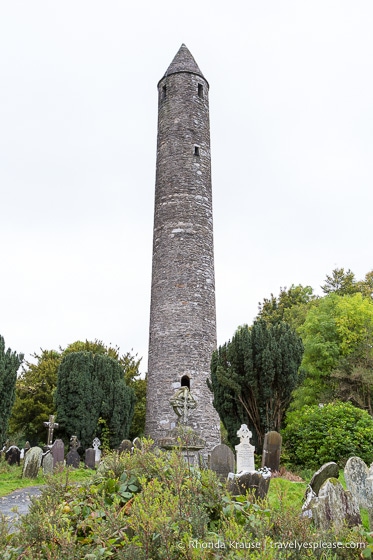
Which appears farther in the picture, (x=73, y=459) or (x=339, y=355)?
(x=339, y=355)

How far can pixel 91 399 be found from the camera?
19578mm

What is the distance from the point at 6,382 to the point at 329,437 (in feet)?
30.6

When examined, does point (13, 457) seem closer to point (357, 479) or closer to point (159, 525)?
point (357, 479)

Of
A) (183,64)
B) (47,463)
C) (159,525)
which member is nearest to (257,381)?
(47,463)

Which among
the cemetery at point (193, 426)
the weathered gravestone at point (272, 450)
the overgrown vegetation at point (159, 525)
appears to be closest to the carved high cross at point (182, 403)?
the cemetery at point (193, 426)

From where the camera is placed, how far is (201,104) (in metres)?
20.6

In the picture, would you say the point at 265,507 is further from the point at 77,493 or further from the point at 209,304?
the point at 209,304

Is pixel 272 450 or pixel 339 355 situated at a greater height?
pixel 339 355

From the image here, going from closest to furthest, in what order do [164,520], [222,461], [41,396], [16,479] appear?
[164,520] → [222,461] → [16,479] → [41,396]

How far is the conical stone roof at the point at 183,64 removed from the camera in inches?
821

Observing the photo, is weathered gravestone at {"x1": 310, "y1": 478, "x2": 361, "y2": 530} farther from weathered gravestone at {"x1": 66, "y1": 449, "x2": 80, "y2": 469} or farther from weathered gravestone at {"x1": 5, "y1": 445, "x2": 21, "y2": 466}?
weathered gravestone at {"x1": 5, "y1": 445, "x2": 21, "y2": 466}

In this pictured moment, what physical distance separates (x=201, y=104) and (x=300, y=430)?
13.3 m

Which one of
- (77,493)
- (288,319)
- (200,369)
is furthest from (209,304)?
(77,493)

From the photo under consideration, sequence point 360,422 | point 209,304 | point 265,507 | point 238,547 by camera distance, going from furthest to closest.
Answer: point 209,304 → point 360,422 → point 265,507 → point 238,547
